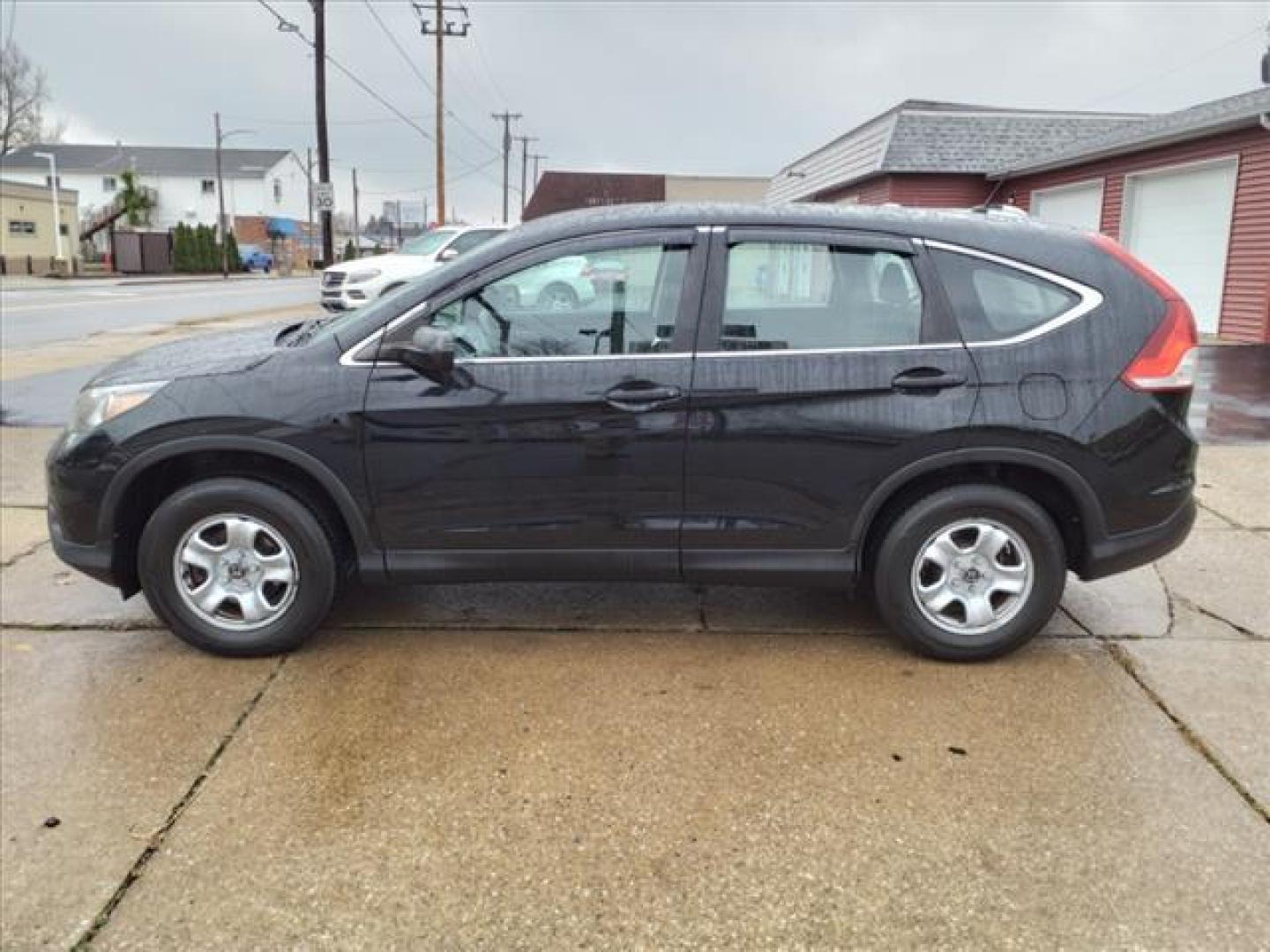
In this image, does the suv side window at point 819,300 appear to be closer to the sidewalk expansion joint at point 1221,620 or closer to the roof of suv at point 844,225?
the roof of suv at point 844,225

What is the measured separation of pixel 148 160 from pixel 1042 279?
95941 millimetres

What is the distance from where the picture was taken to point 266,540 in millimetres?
3900

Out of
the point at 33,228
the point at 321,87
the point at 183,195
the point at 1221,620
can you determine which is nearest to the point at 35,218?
the point at 33,228

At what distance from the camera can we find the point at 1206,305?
1580 cm

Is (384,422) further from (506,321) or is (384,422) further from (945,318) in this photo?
(945,318)

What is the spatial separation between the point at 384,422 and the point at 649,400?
980 mm

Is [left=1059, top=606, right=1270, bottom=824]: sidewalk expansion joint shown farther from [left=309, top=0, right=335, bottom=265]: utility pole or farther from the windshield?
[left=309, top=0, right=335, bottom=265]: utility pole

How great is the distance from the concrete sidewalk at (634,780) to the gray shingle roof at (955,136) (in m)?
18.1

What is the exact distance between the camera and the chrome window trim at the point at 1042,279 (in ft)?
12.3

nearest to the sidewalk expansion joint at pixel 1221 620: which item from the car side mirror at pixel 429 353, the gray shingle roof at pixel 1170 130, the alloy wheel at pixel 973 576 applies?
the alloy wheel at pixel 973 576

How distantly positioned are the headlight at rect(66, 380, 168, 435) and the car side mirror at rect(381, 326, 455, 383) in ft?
2.98

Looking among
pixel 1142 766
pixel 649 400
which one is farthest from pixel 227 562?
pixel 1142 766

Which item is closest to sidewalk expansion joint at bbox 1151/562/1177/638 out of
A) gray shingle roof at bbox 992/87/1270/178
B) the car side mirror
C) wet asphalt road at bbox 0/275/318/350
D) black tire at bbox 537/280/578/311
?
black tire at bbox 537/280/578/311

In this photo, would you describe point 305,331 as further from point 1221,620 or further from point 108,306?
point 108,306
